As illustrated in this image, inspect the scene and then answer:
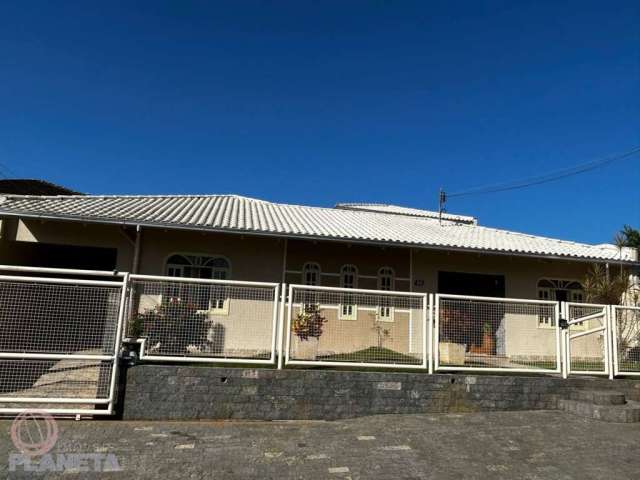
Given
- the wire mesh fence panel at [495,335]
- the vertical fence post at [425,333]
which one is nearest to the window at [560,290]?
the wire mesh fence panel at [495,335]

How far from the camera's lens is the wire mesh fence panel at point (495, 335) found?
780cm

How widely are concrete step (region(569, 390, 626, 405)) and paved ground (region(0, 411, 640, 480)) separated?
0.53 m

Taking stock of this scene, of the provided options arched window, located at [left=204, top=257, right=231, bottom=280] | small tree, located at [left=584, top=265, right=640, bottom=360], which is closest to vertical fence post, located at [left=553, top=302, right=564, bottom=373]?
small tree, located at [left=584, top=265, right=640, bottom=360]

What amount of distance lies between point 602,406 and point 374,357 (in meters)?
3.48

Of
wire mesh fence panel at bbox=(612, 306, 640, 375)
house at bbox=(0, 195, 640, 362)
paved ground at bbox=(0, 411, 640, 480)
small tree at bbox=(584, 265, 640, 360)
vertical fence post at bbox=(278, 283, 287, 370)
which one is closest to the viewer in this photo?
paved ground at bbox=(0, 411, 640, 480)

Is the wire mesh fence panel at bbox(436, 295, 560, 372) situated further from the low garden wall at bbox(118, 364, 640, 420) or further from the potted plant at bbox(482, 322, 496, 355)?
the low garden wall at bbox(118, 364, 640, 420)

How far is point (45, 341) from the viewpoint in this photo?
6.44 m

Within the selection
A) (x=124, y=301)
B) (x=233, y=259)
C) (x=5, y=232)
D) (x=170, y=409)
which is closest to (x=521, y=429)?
(x=170, y=409)

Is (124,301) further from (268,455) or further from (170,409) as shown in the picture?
(268,455)

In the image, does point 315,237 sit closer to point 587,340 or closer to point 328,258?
point 328,258

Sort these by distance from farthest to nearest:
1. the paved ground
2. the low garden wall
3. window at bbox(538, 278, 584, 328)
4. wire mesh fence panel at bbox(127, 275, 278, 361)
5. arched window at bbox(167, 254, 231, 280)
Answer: window at bbox(538, 278, 584, 328) < arched window at bbox(167, 254, 231, 280) < wire mesh fence panel at bbox(127, 275, 278, 361) < the low garden wall < the paved ground

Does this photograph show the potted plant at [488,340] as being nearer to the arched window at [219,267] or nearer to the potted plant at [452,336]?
the potted plant at [452,336]

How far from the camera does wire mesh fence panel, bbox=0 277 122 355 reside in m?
6.41
